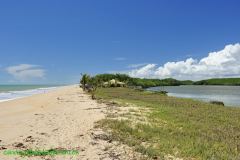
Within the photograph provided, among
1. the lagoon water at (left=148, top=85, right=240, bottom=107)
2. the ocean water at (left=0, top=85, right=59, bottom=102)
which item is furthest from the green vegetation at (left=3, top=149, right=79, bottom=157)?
the lagoon water at (left=148, top=85, right=240, bottom=107)

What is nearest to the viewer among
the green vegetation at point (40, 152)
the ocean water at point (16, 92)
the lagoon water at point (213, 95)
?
the green vegetation at point (40, 152)

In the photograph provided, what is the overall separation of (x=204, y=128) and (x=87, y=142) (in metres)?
6.65

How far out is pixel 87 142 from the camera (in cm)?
1174

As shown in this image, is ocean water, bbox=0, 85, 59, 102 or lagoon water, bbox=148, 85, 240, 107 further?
lagoon water, bbox=148, 85, 240, 107

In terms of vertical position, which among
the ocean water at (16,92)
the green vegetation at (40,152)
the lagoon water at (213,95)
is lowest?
the lagoon water at (213,95)

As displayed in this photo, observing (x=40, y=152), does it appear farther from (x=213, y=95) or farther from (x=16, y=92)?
(x=16, y=92)

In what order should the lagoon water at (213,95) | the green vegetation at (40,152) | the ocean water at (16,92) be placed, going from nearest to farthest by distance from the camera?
the green vegetation at (40,152)
the ocean water at (16,92)
the lagoon water at (213,95)

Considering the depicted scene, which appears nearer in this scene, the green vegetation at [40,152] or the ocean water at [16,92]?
the green vegetation at [40,152]

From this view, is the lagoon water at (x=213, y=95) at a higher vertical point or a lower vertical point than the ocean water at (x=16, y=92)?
lower

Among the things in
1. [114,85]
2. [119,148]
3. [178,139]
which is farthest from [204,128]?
[114,85]

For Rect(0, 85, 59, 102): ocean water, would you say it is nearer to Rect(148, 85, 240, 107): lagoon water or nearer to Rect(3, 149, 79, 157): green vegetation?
Rect(148, 85, 240, 107): lagoon water

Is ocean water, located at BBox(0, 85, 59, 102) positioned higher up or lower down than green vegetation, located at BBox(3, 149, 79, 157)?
higher up

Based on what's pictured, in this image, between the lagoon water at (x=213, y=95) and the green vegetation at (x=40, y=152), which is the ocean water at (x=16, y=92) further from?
the green vegetation at (x=40, y=152)

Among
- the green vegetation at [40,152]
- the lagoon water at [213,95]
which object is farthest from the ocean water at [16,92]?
the green vegetation at [40,152]
